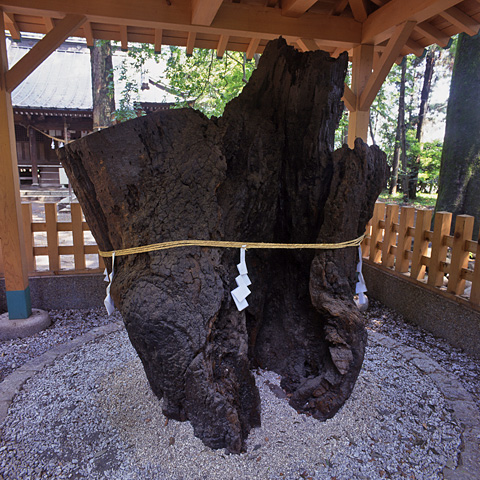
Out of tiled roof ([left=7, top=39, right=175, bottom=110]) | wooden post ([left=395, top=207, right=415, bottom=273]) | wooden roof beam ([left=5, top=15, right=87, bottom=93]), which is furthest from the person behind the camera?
tiled roof ([left=7, top=39, right=175, bottom=110])

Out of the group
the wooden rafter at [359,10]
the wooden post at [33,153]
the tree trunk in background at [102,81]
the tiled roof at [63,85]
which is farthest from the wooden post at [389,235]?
the wooden post at [33,153]

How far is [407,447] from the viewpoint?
194 centimetres

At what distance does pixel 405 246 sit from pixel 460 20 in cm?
220

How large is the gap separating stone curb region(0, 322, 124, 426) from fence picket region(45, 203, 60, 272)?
1.26m

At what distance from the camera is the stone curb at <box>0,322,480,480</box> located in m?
1.88

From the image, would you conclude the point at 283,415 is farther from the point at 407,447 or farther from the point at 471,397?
the point at 471,397

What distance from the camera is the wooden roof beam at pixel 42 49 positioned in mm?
3268

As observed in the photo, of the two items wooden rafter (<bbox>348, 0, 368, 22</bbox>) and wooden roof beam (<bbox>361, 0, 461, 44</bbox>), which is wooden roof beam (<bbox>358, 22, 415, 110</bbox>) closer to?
wooden roof beam (<bbox>361, 0, 461, 44</bbox>)

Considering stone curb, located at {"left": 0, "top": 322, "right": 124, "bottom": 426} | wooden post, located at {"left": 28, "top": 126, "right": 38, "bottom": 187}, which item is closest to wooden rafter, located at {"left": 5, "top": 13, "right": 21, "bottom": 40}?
stone curb, located at {"left": 0, "top": 322, "right": 124, "bottom": 426}

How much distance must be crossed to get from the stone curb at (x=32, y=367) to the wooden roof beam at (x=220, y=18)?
9.44 ft

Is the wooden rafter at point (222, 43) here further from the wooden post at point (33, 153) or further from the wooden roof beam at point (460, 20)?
the wooden post at point (33, 153)

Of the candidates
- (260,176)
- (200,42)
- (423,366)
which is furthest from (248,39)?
(423,366)

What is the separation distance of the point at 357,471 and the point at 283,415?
1.45 ft

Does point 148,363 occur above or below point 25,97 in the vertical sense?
below
